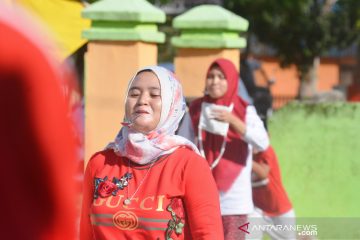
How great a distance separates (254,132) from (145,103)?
172cm

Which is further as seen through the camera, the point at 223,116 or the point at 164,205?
the point at 223,116

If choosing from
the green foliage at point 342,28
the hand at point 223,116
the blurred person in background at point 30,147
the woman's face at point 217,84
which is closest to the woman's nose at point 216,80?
the woman's face at point 217,84

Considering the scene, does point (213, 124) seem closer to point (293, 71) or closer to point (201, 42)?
point (201, 42)

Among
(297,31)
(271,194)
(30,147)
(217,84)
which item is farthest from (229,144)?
(297,31)

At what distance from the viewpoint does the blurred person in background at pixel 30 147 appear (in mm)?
3203

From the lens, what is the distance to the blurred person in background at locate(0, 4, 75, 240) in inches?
126

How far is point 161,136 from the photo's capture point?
2.05m

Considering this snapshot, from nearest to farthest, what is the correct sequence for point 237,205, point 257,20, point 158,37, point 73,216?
point 237,205 → point 73,216 → point 158,37 → point 257,20

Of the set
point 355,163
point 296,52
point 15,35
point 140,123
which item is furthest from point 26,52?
point 296,52

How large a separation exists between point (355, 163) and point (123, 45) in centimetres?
A: 283

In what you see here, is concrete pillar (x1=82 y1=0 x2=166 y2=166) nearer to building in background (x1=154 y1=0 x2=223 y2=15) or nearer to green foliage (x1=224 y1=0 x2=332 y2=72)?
building in background (x1=154 y1=0 x2=223 y2=15)

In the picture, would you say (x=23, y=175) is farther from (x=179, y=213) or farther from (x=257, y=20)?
(x=257, y=20)

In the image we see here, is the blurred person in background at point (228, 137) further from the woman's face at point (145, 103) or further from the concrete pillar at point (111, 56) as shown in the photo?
the woman's face at point (145, 103)

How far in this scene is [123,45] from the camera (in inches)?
155
